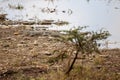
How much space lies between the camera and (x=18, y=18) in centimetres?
1442

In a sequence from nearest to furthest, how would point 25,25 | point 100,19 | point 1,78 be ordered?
point 1,78 → point 25,25 → point 100,19

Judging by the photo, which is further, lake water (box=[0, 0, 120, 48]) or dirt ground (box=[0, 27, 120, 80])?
lake water (box=[0, 0, 120, 48])

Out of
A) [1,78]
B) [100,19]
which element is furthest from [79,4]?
[1,78]

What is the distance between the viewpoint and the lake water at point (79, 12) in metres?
13.1

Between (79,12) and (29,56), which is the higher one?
(79,12)

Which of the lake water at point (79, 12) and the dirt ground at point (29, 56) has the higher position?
the lake water at point (79, 12)

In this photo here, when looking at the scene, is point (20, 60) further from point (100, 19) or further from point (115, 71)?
point (100, 19)

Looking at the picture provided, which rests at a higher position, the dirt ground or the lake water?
the lake water

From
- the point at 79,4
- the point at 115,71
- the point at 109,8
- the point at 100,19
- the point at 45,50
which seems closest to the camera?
the point at 115,71

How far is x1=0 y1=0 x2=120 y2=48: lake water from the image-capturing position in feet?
42.8

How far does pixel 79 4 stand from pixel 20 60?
9627 mm

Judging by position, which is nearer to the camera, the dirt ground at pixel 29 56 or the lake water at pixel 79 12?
the dirt ground at pixel 29 56

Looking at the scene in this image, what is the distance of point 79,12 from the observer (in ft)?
50.7

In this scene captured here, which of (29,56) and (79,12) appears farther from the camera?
(79,12)
